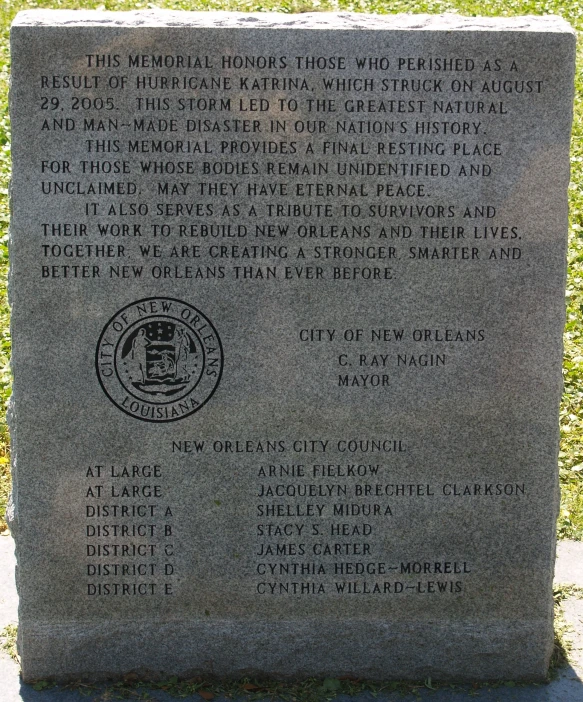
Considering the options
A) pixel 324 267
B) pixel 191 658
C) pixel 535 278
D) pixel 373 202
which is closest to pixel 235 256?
pixel 324 267

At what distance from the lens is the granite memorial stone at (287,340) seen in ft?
13.5

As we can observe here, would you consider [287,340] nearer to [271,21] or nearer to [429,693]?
[271,21]

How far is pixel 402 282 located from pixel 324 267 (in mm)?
353

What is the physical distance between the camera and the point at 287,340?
424cm

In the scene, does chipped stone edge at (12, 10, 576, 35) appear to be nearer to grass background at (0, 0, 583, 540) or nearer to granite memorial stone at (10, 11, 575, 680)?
granite memorial stone at (10, 11, 575, 680)

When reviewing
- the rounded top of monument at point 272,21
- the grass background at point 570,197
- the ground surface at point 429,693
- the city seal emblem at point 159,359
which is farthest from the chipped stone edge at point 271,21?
the grass background at point 570,197

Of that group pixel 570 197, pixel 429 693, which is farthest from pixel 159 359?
pixel 570 197

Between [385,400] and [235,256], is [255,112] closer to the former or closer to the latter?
[235,256]

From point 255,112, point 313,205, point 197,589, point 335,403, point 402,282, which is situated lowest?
point 197,589

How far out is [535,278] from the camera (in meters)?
4.24

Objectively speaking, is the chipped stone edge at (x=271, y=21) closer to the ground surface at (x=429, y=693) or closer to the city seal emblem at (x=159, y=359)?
the city seal emblem at (x=159, y=359)

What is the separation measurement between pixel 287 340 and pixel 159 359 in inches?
22.9

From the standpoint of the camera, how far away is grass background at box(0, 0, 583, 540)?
6242mm

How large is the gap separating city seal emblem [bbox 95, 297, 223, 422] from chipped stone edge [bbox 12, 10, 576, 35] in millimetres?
1196
